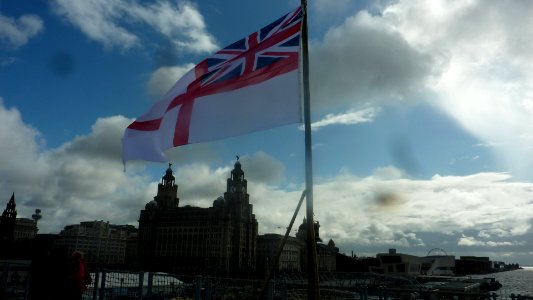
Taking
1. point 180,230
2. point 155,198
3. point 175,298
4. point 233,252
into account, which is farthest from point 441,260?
point 175,298

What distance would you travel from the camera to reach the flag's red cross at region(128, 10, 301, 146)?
870 cm

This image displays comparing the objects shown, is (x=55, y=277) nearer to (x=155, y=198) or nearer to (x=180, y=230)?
(x=180, y=230)

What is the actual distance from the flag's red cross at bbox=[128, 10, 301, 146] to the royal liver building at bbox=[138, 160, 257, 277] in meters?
145

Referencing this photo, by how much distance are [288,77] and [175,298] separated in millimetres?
11464

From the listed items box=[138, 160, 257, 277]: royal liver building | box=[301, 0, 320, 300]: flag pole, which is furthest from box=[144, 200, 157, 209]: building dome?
box=[301, 0, 320, 300]: flag pole

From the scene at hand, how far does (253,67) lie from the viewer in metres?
9.23

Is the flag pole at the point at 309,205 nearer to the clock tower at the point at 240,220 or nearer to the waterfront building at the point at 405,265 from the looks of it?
the waterfront building at the point at 405,265

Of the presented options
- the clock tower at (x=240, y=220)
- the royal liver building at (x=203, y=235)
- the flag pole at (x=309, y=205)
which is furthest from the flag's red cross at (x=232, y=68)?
the clock tower at (x=240, y=220)

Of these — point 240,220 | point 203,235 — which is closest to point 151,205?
point 203,235

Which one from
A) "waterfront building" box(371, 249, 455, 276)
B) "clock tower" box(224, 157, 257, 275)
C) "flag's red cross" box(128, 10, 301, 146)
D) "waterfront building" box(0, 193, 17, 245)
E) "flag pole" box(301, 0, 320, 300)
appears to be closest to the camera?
"flag pole" box(301, 0, 320, 300)

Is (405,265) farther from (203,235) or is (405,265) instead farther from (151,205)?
(151,205)

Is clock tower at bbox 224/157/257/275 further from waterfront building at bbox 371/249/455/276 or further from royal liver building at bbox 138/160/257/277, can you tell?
waterfront building at bbox 371/249/455/276

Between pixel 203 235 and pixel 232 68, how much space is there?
157943mm

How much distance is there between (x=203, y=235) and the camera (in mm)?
Answer: 161750
